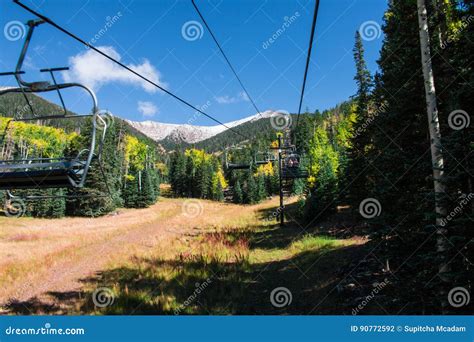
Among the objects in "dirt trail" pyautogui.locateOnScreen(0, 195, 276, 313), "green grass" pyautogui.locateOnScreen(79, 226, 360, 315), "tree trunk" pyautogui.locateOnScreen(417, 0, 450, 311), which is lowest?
"dirt trail" pyautogui.locateOnScreen(0, 195, 276, 313)

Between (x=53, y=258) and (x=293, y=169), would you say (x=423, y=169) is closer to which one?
(x=293, y=169)

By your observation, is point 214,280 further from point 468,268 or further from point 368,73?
point 368,73

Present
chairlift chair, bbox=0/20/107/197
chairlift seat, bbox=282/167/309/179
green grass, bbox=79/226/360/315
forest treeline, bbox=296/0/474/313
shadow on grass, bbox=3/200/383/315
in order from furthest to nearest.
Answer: chairlift seat, bbox=282/167/309/179, green grass, bbox=79/226/360/315, shadow on grass, bbox=3/200/383/315, forest treeline, bbox=296/0/474/313, chairlift chair, bbox=0/20/107/197

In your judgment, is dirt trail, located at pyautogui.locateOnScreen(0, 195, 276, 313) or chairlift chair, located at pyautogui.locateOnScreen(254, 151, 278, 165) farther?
chairlift chair, located at pyautogui.locateOnScreen(254, 151, 278, 165)

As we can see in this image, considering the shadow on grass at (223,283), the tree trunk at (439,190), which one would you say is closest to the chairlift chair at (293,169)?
the shadow on grass at (223,283)

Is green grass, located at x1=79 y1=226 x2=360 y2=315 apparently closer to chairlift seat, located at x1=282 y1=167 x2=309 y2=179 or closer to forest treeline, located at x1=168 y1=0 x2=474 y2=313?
forest treeline, located at x1=168 y1=0 x2=474 y2=313

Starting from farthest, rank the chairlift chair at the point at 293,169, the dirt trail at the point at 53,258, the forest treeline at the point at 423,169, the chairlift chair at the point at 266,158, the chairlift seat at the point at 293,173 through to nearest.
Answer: the chairlift chair at the point at 293,169, the chairlift seat at the point at 293,173, the chairlift chair at the point at 266,158, the dirt trail at the point at 53,258, the forest treeline at the point at 423,169

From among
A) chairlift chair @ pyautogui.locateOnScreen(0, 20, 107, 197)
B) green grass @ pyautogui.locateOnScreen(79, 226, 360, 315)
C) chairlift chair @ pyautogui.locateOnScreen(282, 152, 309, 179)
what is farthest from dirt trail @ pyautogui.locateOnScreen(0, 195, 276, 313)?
chairlift chair @ pyautogui.locateOnScreen(282, 152, 309, 179)

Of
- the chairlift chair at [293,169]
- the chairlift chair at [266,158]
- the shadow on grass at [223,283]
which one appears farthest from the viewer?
the chairlift chair at [293,169]

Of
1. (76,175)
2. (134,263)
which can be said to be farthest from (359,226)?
(76,175)

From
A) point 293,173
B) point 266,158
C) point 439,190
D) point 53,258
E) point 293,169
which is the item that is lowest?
point 53,258

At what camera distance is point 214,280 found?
43.3 feet

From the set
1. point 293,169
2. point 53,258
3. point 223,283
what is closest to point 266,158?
point 293,169

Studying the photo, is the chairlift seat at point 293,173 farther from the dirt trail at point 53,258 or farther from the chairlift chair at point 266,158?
the dirt trail at point 53,258
